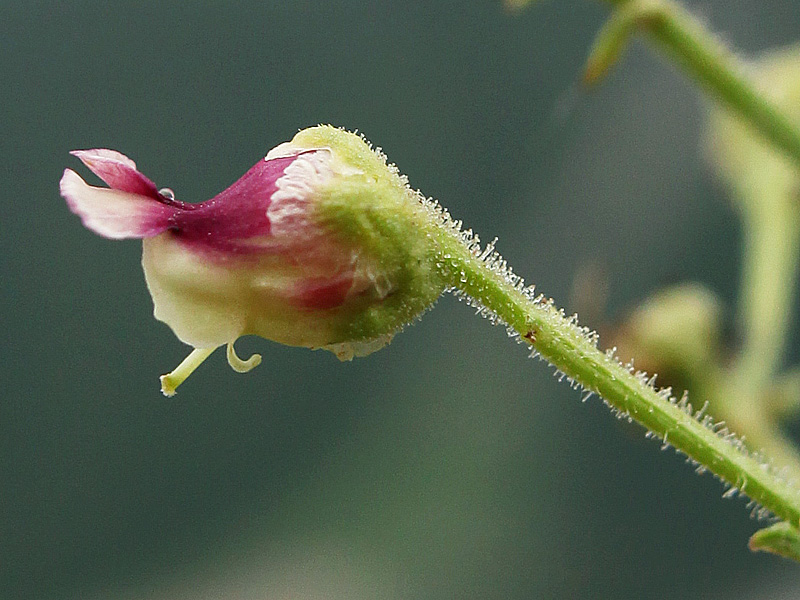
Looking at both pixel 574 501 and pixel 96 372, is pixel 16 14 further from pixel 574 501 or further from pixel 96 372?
pixel 574 501

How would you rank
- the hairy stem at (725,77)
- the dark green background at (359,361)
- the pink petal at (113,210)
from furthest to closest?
the dark green background at (359,361)
the hairy stem at (725,77)
the pink petal at (113,210)

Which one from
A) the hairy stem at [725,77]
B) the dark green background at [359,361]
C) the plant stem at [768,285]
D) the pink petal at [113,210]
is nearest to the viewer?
the pink petal at [113,210]

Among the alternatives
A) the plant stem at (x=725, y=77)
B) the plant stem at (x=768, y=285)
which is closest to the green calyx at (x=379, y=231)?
the plant stem at (x=725, y=77)

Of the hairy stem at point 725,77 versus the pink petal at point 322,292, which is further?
the hairy stem at point 725,77

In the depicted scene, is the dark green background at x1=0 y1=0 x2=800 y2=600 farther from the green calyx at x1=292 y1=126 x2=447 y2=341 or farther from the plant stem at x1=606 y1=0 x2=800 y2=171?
the green calyx at x1=292 y1=126 x2=447 y2=341

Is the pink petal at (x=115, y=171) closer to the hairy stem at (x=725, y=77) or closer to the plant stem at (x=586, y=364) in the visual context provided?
the plant stem at (x=586, y=364)

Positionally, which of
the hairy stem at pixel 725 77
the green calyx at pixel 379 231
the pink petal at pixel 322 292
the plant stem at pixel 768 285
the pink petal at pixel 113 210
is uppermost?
the plant stem at pixel 768 285

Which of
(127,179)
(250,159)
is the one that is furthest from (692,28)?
(250,159)
